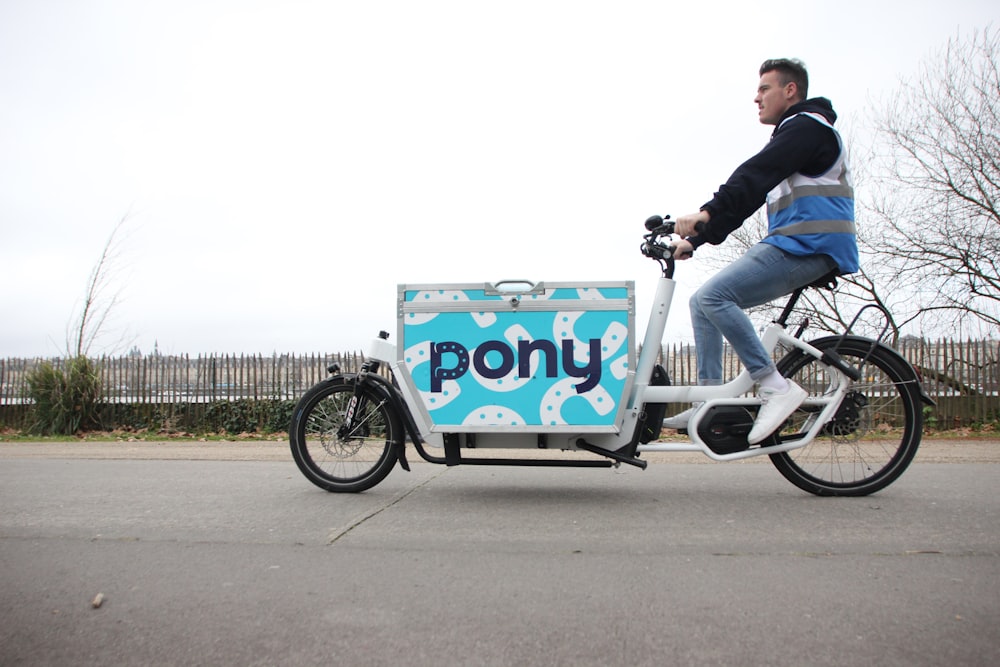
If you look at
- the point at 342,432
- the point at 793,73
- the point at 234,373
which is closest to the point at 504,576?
the point at 342,432

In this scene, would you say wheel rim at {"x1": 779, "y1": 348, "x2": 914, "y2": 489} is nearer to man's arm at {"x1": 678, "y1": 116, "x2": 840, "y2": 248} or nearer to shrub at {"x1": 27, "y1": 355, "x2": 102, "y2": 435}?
man's arm at {"x1": 678, "y1": 116, "x2": 840, "y2": 248}

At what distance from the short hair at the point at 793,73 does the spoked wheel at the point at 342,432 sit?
9.69ft

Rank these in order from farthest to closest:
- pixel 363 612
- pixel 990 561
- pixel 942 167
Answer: pixel 942 167 < pixel 990 561 < pixel 363 612

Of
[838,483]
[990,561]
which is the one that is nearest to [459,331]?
[838,483]

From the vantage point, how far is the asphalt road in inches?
83.4

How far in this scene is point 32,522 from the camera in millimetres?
3818

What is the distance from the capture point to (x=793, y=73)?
4.23m

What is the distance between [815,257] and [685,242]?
0.71 m

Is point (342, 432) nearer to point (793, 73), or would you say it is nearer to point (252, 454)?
point (793, 73)

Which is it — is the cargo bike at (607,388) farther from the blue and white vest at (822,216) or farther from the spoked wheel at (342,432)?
the blue and white vest at (822,216)

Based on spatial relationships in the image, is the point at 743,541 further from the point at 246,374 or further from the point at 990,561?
the point at 246,374

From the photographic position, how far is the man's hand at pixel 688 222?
13.1 feet

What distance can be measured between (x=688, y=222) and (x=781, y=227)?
496mm

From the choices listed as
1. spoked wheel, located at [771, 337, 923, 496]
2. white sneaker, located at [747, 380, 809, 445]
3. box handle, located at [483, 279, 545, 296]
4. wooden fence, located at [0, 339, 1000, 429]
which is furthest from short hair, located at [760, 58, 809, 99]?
wooden fence, located at [0, 339, 1000, 429]
